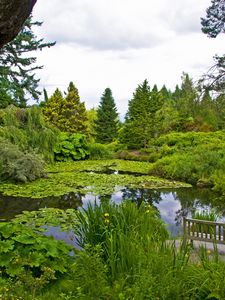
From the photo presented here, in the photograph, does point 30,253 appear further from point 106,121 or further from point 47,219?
point 106,121

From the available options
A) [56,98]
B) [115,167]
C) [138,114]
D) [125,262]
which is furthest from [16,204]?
[56,98]

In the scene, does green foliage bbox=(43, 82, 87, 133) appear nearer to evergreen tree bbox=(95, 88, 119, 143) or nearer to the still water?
evergreen tree bbox=(95, 88, 119, 143)

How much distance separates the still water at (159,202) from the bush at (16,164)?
2086 millimetres

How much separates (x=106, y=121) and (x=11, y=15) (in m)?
27.8

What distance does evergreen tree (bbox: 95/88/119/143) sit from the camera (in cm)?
2945

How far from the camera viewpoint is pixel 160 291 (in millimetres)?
2852

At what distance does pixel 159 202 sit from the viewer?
35.9ft

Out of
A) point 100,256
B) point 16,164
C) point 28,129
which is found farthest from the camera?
point 28,129

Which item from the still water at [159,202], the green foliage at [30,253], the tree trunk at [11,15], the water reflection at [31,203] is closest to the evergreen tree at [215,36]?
the still water at [159,202]

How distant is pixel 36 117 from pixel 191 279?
1417cm

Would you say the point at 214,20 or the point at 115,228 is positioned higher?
the point at 214,20

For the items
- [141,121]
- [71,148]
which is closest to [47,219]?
[71,148]

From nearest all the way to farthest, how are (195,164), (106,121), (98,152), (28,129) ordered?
(195,164)
(28,129)
(98,152)
(106,121)

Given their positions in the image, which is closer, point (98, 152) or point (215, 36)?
point (215, 36)
